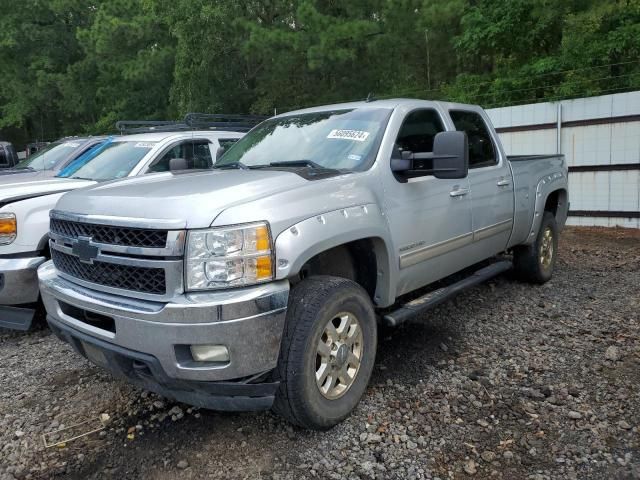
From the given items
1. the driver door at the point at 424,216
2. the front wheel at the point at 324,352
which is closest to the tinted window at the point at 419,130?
the driver door at the point at 424,216

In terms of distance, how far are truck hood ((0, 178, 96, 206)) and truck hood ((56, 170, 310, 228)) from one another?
1461 millimetres

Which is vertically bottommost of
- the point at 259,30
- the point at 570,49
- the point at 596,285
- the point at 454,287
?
the point at 596,285

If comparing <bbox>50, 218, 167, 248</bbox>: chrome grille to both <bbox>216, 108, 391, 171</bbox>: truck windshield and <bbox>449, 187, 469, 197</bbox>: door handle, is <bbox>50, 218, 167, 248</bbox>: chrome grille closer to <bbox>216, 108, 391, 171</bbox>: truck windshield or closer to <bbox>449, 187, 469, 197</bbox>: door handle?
<bbox>216, 108, 391, 171</bbox>: truck windshield

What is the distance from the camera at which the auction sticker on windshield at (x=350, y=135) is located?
3.82 metres

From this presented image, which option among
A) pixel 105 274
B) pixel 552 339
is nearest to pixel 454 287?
pixel 552 339

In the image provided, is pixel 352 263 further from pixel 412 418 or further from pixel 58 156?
pixel 58 156

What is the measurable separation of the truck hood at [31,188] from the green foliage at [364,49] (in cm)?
814

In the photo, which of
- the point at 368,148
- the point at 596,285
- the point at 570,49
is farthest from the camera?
the point at 570,49

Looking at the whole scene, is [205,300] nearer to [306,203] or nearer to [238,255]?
[238,255]

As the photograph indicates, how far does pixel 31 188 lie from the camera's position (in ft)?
15.7

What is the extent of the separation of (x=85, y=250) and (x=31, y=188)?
223 centimetres

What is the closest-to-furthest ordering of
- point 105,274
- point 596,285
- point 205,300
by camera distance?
point 205,300 → point 105,274 → point 596,285

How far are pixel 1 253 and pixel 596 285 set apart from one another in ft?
18.7

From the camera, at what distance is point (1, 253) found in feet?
14.4
